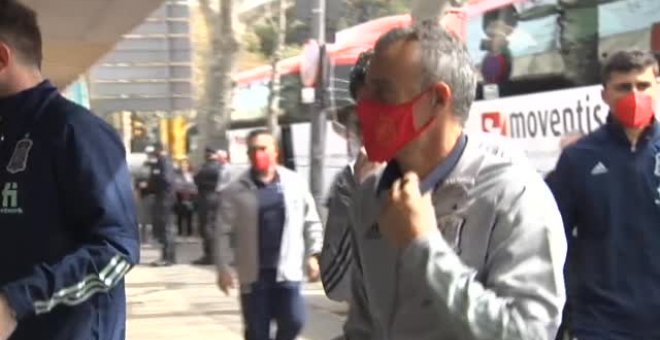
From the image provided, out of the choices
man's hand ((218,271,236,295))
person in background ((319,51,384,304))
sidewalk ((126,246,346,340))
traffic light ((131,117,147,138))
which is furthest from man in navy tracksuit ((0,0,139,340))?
traffic light ((131,117,147,138))

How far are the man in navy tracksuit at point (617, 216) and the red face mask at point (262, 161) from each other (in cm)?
393

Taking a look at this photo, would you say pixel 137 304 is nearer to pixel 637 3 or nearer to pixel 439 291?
pixel 637 3

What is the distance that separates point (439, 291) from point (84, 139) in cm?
121

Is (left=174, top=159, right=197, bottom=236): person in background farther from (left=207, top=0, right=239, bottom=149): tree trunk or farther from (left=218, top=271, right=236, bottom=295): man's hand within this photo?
(left=218, top=271, right=236, bottom=295): man's hand

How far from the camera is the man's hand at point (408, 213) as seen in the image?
2525 mm

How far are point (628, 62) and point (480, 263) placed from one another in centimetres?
243

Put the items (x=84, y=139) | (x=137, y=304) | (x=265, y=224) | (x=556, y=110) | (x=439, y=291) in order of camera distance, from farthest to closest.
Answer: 1. (x=137, y=304)
2. (x=556, y=110)
3. (x=265, y=224)
4. (x=84, y=139)
5. (x=439, y=291)

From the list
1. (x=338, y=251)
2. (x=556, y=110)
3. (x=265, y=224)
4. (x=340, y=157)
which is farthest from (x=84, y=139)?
(x=340, y=157)

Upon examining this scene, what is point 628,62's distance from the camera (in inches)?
191

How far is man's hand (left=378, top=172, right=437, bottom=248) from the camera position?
253 centimetres

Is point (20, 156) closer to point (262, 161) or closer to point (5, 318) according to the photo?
point (5, 318)

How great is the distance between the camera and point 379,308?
9.12 ft

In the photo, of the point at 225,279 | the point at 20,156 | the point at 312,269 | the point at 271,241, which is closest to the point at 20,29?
Answer: the point at 20,156

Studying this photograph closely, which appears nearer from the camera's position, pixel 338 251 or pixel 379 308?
pixel 379 308
